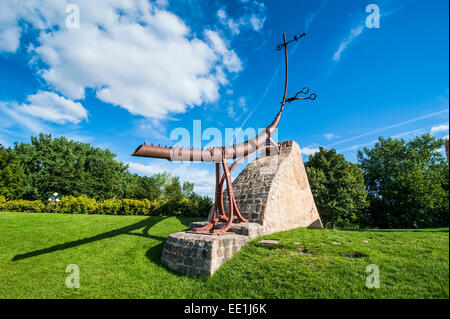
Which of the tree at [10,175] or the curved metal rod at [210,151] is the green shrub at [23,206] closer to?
the tree at [10,175]

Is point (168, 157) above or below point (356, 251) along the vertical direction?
above

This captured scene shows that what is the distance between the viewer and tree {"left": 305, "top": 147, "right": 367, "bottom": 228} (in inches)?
799

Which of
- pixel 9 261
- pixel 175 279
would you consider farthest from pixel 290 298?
pixel 9 261

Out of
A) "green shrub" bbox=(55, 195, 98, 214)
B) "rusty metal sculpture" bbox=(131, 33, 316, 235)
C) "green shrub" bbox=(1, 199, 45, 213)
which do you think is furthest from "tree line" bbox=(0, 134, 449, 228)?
"green shrub" bbox=(1, 199, 45, 213)

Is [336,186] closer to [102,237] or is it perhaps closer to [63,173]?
[102,237]

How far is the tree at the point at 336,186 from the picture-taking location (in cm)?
2029

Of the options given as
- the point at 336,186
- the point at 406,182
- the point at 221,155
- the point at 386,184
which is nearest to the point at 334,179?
the point at 336,186

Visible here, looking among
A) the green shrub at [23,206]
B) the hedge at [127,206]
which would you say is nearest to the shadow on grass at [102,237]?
the hedge at [127,206]

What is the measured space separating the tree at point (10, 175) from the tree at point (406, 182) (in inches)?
1606

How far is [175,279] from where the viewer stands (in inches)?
193

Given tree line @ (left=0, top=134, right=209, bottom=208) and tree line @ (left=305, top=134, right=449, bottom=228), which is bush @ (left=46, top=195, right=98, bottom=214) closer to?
tree line @ (left=0, top=134, right=209, bottom=208)
